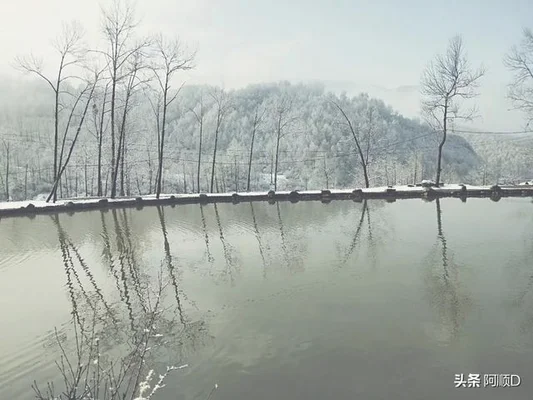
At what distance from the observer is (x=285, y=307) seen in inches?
361

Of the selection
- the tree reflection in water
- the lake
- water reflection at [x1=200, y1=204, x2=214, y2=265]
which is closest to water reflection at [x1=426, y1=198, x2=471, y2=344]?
the lake

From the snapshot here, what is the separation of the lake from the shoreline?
8.72 meters

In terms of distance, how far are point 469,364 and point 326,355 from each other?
226 centimetres

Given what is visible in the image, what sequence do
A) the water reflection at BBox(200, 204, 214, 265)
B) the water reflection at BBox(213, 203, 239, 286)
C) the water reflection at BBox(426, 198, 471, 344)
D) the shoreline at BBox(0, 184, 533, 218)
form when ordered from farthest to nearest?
the shoreline at BBox(0, 184, 533, 218)
the water reflection at BBox(200, 204, 214, 265)
the water reflection at BBox(213, 203, 239, 286)
the water reflection at BBox(426, 198, 471, 344)

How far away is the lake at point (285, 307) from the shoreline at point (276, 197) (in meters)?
8.72

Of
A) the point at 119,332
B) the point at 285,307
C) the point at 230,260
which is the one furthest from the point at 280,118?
the point at 119,332

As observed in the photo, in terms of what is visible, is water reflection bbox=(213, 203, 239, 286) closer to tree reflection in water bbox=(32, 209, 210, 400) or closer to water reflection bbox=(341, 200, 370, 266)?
tree reflection in water bbox=(32, 209, 210, 400)

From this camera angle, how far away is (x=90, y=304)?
9992mm

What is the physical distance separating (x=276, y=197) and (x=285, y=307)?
74.5ft

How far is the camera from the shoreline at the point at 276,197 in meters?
27.0

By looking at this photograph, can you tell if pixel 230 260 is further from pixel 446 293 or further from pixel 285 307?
pixel 446 293

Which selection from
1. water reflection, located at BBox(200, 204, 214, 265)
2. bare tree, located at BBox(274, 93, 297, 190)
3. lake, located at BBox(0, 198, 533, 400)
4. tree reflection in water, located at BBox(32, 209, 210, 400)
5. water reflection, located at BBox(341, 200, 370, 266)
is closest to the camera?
tree reflection in water, located at BBox(32, 209, 210, 400)

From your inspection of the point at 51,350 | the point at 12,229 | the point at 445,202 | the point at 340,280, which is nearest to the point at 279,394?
the point at 51,350

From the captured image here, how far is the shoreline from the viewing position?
27.0 meters
